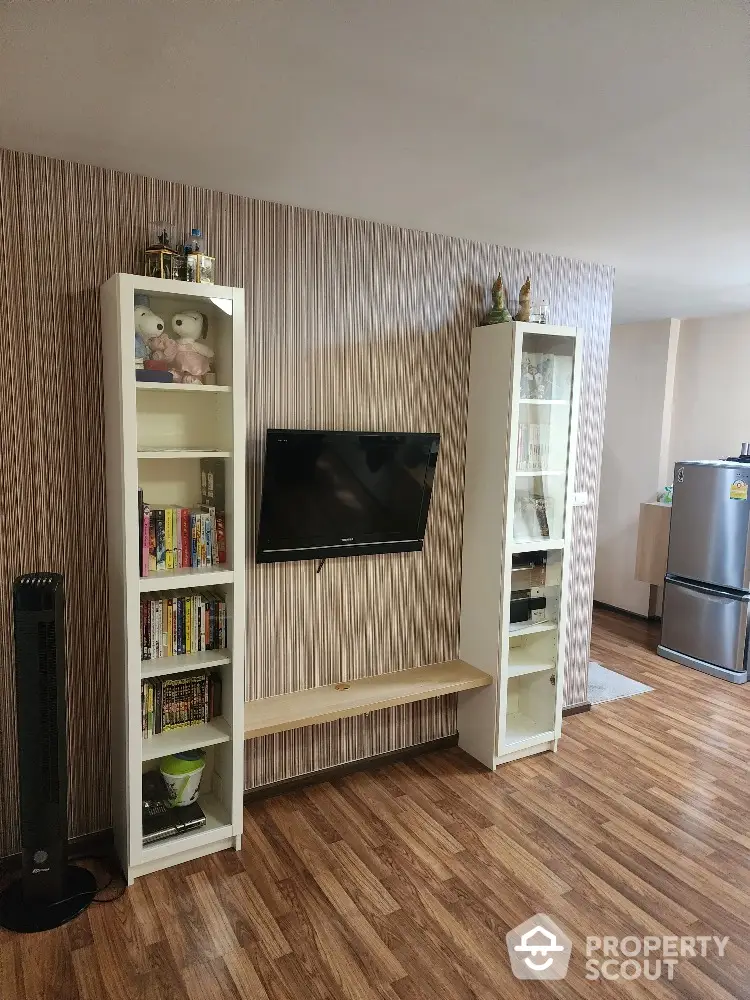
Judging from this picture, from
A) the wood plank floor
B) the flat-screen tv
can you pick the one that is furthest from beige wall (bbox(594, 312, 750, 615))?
the flat-screen tv

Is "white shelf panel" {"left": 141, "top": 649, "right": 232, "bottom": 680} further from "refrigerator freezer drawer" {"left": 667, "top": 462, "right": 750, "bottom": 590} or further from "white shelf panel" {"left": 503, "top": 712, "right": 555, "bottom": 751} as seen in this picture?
"refrigerator freezer drawer" {"left": 667, "top": 462, "right": 750, "bottom": 590}

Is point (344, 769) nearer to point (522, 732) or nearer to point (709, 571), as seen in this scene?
point (522, 732)

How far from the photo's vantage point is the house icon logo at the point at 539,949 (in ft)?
7.14

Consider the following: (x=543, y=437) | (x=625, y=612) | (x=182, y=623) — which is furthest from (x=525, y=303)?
(x=625, y=612)

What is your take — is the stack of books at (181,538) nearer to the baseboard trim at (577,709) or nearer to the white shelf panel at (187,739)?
the white shelf panel at (187,739)

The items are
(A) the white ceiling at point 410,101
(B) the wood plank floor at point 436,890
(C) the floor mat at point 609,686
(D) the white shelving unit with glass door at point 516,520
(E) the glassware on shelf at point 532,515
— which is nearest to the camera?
(A) the white ceiling at point 410,101

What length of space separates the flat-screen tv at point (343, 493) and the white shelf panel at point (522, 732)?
3.72ft

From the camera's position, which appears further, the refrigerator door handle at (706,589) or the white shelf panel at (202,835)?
the refrigerator door handle at (706,589)

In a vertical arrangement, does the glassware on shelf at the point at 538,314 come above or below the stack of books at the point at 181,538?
above

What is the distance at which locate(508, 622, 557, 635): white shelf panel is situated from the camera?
3465 millimetres

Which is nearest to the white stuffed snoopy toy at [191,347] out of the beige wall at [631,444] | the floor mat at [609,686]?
the floor mat at [609,686]

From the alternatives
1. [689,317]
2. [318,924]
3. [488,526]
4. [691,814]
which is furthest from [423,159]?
[689,317]

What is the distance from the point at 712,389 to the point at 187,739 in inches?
191
